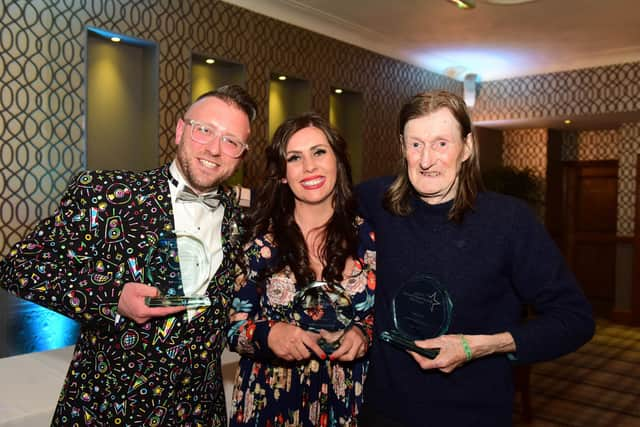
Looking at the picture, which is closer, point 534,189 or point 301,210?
point 301,210

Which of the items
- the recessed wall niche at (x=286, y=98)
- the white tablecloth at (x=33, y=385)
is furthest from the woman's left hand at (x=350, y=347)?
the recessed wall niche at (x=286, y=98)

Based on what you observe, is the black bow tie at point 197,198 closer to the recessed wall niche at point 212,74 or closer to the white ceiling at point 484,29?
the recessed wall niche at point 212,74

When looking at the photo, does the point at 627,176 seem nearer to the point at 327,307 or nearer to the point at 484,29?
the point at 484,29

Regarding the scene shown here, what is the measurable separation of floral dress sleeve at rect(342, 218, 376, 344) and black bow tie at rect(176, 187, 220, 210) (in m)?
0.48

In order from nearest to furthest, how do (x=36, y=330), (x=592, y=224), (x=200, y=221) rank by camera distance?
(x=200, y=221)
(x=36, y=330)
(x=592, y=224)

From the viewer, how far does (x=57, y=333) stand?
4074 millimetres

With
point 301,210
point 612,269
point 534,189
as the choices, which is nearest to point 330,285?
point 301,210

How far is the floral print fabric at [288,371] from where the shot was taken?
1.74 meters

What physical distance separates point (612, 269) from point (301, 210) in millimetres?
9273

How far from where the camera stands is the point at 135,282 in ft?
4.94

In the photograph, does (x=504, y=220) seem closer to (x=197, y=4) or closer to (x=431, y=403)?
(x=431, y=403)

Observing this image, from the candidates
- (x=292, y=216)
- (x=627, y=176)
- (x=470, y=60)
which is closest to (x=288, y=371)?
(x=292, y=216)

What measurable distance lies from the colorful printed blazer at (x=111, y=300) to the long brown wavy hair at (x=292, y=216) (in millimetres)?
300

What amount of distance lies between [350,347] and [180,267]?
538 millimetres
